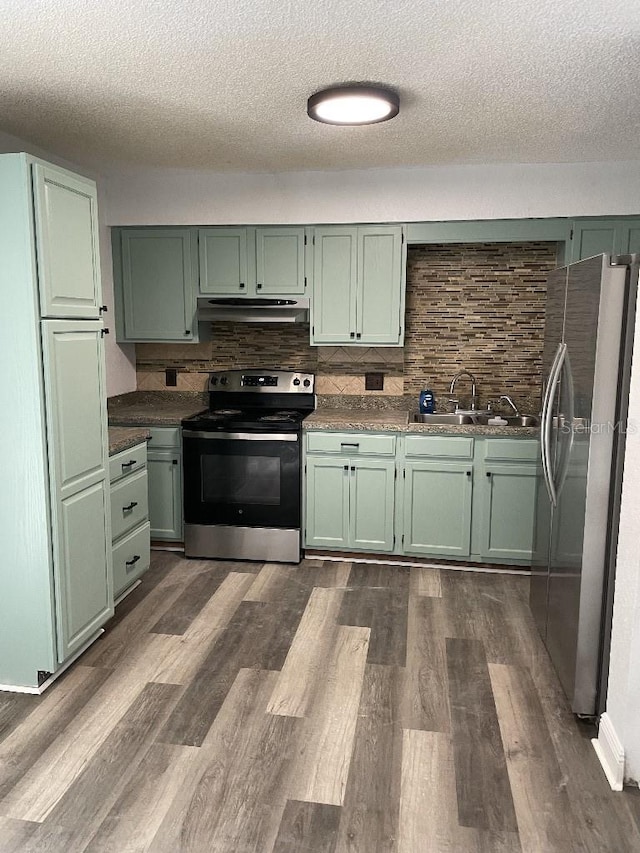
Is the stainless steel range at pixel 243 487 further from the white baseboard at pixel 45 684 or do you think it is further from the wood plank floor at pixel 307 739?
the white baseboard at pixel 45 684

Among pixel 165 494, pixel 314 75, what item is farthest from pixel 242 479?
pixel 314 75

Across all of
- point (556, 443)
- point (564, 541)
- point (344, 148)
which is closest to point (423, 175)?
point (344, 148)

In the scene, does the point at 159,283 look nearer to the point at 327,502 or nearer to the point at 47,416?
the point at 327,502

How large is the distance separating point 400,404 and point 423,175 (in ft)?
4.75

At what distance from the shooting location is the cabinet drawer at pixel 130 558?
347 cm

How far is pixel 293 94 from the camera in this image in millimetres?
2779

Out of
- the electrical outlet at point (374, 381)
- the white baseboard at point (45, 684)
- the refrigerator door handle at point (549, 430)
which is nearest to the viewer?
the white baseboard at point (45, 684)

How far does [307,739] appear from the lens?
8.10 ft

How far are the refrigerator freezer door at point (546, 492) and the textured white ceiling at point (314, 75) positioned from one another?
0.78 metres

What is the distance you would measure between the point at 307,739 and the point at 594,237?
315cm

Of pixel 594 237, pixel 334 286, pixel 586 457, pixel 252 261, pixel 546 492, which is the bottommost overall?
pixel 546 492

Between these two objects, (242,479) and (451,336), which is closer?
(242,479)

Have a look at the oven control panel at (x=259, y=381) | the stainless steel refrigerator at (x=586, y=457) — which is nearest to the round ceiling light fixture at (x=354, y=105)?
the stainless steel refrigerator at (x=586, y=457)

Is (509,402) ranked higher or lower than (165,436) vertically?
higher
